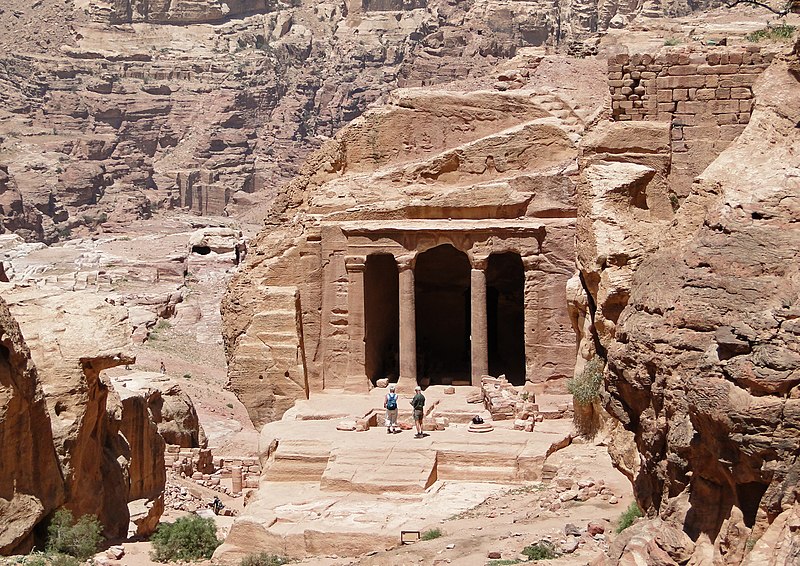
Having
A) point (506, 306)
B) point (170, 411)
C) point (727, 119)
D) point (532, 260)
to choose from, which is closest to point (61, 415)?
point (532, 260)

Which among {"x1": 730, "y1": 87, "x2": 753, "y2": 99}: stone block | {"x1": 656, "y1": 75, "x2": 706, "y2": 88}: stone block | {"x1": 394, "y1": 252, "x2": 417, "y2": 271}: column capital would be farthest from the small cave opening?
{"x1": 394, "y1": 252, "x2": 417, "y2": 271}: column capital

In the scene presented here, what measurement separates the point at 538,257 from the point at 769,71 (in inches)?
665

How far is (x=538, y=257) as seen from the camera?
31000 mm

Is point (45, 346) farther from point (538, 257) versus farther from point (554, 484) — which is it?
point (538, 257)

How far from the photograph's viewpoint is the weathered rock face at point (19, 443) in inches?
854

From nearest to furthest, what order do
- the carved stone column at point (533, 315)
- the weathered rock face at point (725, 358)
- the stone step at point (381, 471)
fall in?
the weathered rock face at point (725, 358), the stone step at point (381, 471), the carved stone column at point (533, 315)

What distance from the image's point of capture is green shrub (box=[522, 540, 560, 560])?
1619cm

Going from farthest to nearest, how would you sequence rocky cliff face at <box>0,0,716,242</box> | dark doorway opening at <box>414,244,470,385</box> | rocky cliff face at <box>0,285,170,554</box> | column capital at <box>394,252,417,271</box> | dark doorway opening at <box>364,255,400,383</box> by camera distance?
rocky cliff face at <box>0,0,716,242</box> < dark doorway opening at <box>414,244,470,385</box> < dark doorway opening at <box>364,255,400,383</box> < column capital at <box>394,252,417,271</box> < rocky cliff face at <box>0,285,170,554</box>

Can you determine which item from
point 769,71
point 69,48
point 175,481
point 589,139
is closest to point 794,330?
point 769,71

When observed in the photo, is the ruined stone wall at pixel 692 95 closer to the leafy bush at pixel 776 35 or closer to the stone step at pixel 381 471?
the leafy bush at pixel 776 35

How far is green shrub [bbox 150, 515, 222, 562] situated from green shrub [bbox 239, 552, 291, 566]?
2.06 meters

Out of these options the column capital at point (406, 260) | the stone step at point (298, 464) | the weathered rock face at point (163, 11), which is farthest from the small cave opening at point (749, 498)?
the weathered rock face at point (163, 11)

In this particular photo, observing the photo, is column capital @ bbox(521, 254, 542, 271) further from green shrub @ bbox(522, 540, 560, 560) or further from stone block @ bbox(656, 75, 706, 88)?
green shrub @ bbox(522, 540, 560, 560)

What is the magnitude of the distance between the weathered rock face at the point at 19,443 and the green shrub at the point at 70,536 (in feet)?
0.83
